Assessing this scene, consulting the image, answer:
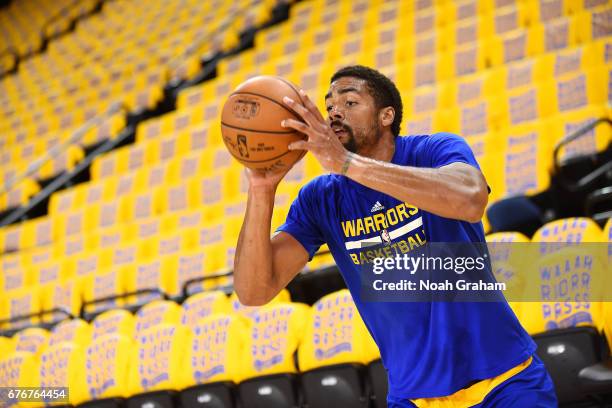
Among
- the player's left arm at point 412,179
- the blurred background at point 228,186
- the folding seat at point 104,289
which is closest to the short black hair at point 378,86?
the player's left arm at point 412,179

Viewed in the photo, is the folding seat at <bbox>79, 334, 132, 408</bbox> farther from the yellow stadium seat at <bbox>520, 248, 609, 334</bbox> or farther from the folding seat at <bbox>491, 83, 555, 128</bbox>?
the folding seat at <bbox>491, 83, 555, 128</bbox>

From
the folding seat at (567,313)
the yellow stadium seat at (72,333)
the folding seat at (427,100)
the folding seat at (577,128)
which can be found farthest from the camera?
the folding seat at (427,100)

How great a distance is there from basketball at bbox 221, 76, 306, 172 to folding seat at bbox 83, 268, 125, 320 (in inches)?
132

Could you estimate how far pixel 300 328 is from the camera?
308cm

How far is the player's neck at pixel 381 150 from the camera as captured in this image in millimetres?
1929

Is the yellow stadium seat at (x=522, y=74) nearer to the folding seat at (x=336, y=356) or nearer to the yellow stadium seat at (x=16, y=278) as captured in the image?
the folding seat at (x=336, y=356)

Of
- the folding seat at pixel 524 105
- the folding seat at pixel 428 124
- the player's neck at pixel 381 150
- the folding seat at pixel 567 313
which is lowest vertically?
the folding seat at pixel 567 313

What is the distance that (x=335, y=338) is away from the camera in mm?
2945

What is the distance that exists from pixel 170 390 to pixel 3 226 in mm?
4940

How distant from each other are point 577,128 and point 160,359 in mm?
2509

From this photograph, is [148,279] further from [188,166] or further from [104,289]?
[188,166]

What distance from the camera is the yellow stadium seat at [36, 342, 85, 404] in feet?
11.4

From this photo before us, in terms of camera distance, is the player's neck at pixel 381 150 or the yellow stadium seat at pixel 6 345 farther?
the yellow stadium seat at pixel 6 345

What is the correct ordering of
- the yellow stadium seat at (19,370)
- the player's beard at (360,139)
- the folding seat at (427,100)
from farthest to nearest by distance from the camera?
the folding seat at (427,100), the yellow stadium seat at (19,370), the player's beard at (360,139)
